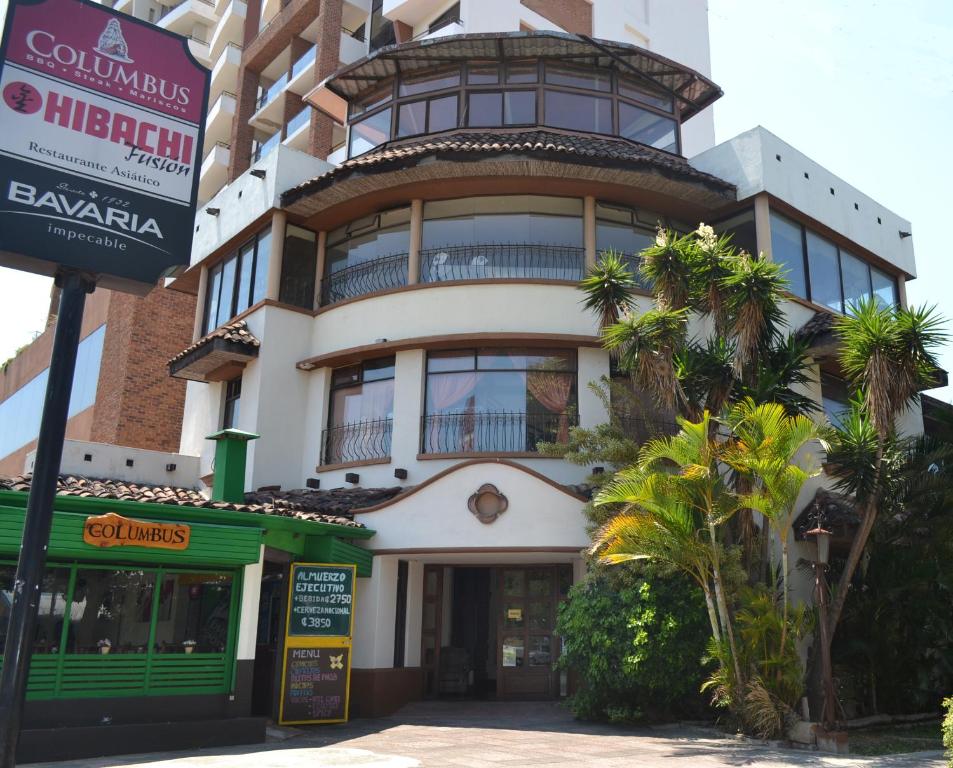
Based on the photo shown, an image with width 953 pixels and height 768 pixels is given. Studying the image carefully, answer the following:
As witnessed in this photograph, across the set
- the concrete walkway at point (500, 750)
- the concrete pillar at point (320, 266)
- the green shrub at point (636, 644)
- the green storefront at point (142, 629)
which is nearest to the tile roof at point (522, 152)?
the concrete pillar at point (320, 266)

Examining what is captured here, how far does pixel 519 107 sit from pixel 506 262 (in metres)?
3.95

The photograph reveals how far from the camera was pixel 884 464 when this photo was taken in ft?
43.6

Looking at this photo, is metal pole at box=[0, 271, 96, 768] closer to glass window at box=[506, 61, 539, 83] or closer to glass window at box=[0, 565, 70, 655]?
glass window at box=[0, 565, 70, 655]

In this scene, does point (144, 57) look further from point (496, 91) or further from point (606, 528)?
point (496, 91)

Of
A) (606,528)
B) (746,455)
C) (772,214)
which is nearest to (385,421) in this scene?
(606,528)

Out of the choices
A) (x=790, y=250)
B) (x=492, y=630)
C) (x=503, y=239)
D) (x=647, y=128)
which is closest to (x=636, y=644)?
(x=492, y=630)

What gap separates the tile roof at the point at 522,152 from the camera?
17.7 m

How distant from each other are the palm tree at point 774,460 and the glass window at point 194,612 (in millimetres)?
7260

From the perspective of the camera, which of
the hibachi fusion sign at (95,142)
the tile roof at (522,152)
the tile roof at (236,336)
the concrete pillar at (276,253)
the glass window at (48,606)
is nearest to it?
the hibachi fusion sign at (95,142)

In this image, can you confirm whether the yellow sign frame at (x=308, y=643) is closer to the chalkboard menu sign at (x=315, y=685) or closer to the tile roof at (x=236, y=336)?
the chalkboard menu sign at (x=315, y=685)

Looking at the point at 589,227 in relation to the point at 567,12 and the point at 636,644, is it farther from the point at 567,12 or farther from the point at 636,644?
the point at 567,12

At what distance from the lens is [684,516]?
12.6 m

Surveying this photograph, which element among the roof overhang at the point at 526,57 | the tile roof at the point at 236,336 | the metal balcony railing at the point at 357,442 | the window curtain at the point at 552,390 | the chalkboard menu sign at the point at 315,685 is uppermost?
the roof overhang at the point at 526,57

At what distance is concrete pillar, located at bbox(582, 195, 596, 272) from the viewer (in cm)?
1809
